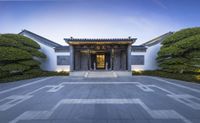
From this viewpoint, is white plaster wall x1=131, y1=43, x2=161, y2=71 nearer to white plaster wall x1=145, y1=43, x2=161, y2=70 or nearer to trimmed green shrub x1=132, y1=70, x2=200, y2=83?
white plaster wall x1=145, y1=43, x2=161, y2=70

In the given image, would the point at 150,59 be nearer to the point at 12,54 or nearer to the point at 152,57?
the point at 152,57

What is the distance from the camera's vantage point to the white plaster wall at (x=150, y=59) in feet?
46.9

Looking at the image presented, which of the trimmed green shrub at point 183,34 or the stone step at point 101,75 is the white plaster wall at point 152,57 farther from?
the stone step at point 101,75

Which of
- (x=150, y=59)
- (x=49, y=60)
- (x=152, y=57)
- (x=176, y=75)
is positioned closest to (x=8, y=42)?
(x=49, y=60)

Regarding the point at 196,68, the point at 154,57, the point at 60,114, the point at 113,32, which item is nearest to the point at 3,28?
Result: the point at 113,32

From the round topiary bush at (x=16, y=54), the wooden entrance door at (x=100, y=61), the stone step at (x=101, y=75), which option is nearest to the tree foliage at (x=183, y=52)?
→ the stone step at (x=101, y=75)

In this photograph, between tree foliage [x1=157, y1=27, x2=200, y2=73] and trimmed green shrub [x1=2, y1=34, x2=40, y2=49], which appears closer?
tree foliage [x1=157, y1=27, x2=200, y2=73]

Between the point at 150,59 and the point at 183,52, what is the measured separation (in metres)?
3.77

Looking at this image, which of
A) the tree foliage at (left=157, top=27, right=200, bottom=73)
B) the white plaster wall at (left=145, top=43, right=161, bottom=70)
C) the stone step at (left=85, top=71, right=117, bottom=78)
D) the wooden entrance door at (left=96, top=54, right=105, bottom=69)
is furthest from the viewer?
the wooden entrance door at (left=96, top=54, right=105, bottom=69)

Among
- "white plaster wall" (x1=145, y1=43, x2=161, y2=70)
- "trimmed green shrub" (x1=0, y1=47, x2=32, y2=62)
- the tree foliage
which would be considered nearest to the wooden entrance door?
"white plaster wall" (x1=145, y1=43, x2=161, y2=70)

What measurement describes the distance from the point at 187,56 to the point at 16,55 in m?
15.4

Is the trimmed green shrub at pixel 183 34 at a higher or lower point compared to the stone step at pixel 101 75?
higher

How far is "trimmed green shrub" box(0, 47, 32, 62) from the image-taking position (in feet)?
32.1

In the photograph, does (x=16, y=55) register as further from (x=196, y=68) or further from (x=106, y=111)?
(x=196, y=68)
